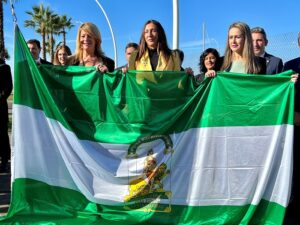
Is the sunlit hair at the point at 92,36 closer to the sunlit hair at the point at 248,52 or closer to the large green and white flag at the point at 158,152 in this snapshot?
the large green and white flag at the point at 158,152

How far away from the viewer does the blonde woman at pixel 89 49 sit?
4.52 meters

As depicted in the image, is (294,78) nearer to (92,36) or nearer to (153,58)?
(153,58)

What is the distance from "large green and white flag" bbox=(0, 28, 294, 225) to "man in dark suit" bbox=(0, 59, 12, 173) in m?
2.20

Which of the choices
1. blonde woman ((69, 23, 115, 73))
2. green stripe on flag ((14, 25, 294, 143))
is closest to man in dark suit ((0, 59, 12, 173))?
blonde woman ((69, 23, 115, 73))

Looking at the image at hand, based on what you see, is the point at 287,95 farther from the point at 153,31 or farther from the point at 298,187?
the point at 153,31

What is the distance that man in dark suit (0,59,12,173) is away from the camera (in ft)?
20.3

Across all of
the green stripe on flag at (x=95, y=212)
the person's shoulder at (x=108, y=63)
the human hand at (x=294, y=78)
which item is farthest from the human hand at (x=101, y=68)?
the human hand at (x=294, y=78)

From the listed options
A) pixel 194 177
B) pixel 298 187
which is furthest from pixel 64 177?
pixel 298 187

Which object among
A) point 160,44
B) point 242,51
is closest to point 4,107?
point 160,44

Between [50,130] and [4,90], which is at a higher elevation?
[4,90]

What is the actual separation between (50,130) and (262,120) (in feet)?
7.16

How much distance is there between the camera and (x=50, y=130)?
4211mm

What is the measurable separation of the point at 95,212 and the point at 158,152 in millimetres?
885

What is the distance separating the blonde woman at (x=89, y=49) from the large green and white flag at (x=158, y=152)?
21.1 inches
